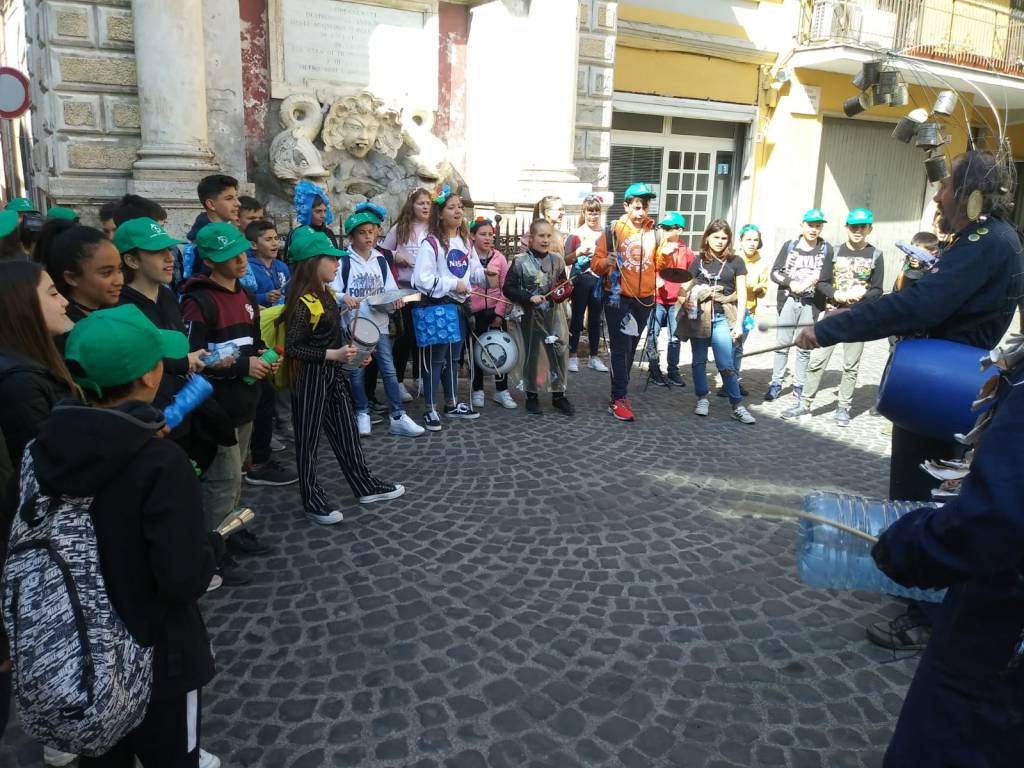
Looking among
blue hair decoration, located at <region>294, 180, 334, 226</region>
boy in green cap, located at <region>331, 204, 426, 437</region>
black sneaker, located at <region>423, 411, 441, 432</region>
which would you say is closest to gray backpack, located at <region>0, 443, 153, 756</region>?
boy in green cap, located at <region>331, 204, 426, 437</region>

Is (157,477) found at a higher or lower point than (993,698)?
higher

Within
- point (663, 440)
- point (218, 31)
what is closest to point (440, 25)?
point (218, 31)

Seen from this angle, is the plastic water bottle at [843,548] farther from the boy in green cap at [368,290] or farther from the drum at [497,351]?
the drum at [497,351]

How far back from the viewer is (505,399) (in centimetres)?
720

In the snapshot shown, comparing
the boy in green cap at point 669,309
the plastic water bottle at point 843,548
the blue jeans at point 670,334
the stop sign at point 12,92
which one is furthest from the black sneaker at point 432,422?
the stop sign at point 12,92

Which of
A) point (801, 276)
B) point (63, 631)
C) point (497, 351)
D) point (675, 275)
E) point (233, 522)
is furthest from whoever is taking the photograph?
point (801, 276)

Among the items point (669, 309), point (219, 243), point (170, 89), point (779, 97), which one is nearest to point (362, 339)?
point (219, 243)

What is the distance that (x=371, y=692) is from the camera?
3.13m

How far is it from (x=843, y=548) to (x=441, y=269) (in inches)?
175

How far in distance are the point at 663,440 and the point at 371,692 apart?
3785mm

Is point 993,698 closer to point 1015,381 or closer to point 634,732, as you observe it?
point 1015,381

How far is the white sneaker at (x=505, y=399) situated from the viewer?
716 cm

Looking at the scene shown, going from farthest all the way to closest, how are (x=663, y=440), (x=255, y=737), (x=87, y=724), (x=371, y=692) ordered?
(x=663, y=440)
(x=371, y=692)
(x=255, y=737)
(x=87, y=724)

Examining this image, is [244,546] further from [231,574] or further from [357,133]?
[357,133]
